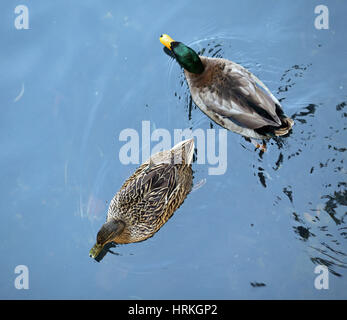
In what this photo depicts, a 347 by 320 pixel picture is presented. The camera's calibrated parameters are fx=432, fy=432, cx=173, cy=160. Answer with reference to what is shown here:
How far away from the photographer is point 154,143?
5.32 m

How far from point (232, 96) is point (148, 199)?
1451mm

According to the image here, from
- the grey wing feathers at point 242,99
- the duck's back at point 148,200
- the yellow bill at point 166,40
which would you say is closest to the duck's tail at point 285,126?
the grey wing feathers at point 242,99

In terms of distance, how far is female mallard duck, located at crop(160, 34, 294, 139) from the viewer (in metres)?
4.66

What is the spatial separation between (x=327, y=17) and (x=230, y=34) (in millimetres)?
1223

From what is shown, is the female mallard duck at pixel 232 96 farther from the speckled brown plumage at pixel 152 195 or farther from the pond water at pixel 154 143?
the speckled brown plumage at pixel 152 195

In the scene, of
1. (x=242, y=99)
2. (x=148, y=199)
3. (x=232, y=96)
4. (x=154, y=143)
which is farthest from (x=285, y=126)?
(x=148, y=199)

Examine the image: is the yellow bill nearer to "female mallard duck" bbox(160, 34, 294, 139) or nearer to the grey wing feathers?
"female mallard duck" bbox(160, 34, 294, 139)

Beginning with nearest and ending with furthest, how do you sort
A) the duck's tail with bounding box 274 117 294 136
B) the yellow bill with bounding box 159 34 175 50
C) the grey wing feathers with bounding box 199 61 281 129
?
the grey wing feathers with bounding box 199 61 281 129
the duck's tail with bounding box 274 117 294 136
the yellow bill with bounding box 159 34 175 50

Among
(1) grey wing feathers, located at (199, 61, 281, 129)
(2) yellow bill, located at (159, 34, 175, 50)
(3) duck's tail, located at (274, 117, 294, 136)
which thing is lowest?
(3) duck's tail, located at (274, 117, 294, 136)

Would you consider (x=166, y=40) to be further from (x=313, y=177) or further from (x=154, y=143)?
(x=313, y=177)

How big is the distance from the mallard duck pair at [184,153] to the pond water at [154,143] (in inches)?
10.7

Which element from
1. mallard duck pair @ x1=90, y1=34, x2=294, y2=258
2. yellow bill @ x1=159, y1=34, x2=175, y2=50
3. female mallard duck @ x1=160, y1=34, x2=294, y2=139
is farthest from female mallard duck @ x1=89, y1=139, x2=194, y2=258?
yellow bill @ x1=159, y1=34, x2=175, y2=50

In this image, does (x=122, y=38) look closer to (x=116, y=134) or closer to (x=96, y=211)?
(x=116, y=134)

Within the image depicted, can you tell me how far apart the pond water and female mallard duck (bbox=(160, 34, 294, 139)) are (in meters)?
0.31
